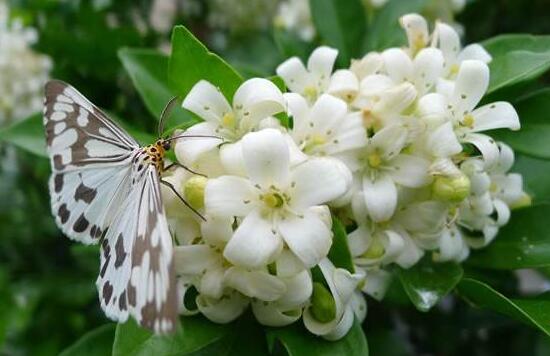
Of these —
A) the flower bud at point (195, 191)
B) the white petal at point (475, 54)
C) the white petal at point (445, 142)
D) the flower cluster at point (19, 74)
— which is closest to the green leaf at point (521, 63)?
the white petal at point (475, 54)

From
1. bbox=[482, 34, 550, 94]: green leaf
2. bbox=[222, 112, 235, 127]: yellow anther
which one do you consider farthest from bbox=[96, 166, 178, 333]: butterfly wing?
bbox=[482, 34, 550, 94]: green leaf

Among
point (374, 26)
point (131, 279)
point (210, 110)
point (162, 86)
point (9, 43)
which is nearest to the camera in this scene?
point (131, 279)

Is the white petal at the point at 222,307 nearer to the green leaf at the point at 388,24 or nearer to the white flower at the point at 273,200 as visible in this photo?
the white flower at the point at 273,200

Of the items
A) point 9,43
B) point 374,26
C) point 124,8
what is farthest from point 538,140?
point 9,43

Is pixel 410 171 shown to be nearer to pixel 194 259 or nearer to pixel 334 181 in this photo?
pixel 334 181

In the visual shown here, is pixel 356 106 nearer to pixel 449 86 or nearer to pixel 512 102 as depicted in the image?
pixel 449 86

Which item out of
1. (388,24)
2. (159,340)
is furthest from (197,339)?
(388,24)
